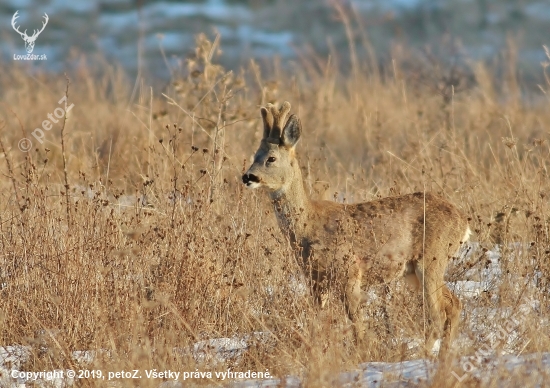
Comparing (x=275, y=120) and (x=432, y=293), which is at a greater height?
(x=275, y=120)

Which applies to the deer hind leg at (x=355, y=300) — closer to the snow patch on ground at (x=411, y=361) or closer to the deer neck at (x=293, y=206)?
the snow patch on ground at (x=411, y=361)

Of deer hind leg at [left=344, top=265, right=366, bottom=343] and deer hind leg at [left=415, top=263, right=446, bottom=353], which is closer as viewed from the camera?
deer hind leg at [left=344, top=265, right=366, bottom=343]

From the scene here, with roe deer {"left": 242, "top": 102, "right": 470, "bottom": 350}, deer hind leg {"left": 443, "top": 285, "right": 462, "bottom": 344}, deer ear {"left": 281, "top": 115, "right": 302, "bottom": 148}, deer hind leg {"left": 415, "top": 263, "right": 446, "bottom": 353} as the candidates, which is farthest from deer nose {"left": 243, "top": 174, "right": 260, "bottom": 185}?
deer hind leg {"left": 443, "top": 285, "right": 462, "bottom": 344}

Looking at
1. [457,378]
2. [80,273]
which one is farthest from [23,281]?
[457,378]

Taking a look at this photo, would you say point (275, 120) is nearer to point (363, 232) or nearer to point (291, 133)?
point (291, 133)

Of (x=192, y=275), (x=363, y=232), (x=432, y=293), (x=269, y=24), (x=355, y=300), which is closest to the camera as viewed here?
(x=192, y=275)

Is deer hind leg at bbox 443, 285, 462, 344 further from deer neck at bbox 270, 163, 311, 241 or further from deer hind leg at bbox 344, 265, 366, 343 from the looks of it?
deer neck at bbox 270, 163, 311, 241

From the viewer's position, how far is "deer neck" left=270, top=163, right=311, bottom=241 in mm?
6969

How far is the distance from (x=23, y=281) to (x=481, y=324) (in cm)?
298

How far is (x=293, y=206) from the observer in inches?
279

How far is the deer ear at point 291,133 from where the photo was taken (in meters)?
7.17

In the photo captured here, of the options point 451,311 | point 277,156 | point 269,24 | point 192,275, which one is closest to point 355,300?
point 451,311

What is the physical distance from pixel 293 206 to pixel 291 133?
1.81 ft

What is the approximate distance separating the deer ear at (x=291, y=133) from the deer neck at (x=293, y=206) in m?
0.20
